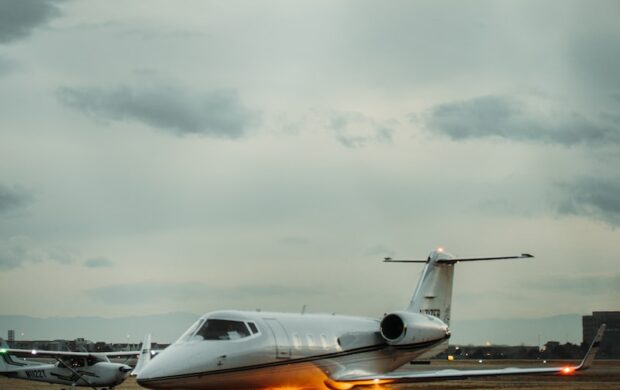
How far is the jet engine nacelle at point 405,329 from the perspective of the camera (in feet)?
108

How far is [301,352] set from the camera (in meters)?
29.2

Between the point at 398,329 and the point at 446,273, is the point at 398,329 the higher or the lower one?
the lower one

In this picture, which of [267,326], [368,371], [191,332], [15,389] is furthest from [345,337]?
[15,389]

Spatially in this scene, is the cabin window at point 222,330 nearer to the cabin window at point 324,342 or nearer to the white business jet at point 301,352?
the white business jet at point 301,352

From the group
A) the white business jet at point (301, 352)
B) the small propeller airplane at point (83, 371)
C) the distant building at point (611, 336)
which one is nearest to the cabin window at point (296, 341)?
the white business jet at point (301, 352)

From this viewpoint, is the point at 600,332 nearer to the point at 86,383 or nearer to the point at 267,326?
the point at 267,326

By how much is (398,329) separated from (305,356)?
4.92 m

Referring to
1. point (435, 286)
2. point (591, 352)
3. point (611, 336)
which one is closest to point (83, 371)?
point (435, 286)

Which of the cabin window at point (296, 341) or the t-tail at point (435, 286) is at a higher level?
the t-tail at point (435, 286)

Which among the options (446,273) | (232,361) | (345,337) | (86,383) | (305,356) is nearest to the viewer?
(232,361)

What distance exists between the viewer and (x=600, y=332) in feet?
96.6

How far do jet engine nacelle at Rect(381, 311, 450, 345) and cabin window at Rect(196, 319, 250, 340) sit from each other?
7.02 metres

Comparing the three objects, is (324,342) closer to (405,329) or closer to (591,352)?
(405,329)

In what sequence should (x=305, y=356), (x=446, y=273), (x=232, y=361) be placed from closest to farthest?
(x=232, y=361) → (x=305, y=356) → (x=446, y=273)
